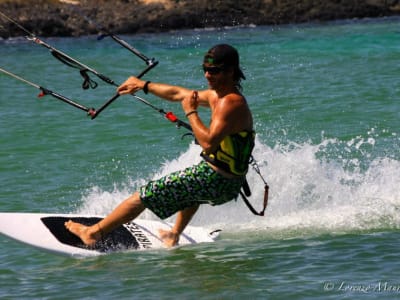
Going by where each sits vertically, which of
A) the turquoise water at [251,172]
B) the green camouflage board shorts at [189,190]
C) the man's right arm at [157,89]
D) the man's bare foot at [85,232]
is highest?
the man's right arm at [157,89]

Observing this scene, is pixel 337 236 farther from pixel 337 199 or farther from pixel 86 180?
pixel 86 180

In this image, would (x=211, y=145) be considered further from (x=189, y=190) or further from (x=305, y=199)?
(x=305, y=199)

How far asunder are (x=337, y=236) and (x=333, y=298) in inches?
71.8

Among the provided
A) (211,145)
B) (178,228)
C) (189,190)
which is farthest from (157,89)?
(178,228)

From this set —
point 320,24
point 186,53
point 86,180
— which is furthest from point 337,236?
point 320,24

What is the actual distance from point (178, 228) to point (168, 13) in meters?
24.2

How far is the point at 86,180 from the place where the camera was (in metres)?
13.0

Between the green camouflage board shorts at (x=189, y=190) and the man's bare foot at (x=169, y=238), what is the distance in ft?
2.13

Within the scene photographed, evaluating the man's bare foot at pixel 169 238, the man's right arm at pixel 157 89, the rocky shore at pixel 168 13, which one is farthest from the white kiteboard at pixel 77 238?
the rocky shore at pixel 168 13

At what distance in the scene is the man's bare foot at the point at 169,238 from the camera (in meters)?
8.98

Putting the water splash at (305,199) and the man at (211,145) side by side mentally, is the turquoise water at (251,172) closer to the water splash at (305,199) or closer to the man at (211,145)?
the water splash at (305,199)

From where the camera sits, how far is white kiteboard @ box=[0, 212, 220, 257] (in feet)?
29.2

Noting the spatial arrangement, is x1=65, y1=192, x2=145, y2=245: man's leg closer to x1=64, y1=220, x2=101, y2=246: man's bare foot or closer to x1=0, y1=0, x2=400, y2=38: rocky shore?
x1=64, y1=220, x2=101, y2=246: man's bare foot

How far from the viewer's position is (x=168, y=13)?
3259 cm
